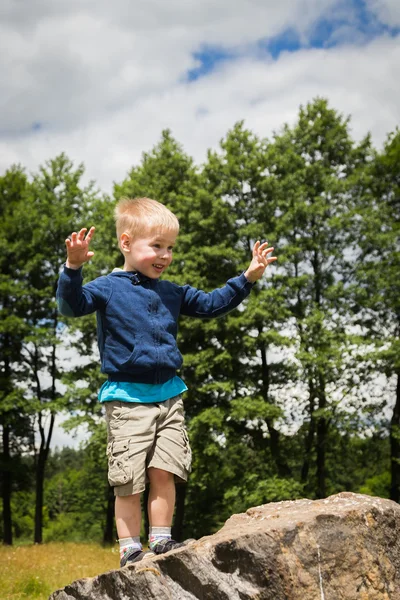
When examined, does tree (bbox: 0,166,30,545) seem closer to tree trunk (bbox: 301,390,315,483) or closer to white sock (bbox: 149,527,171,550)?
tree trunk (bbox: 301,390,315,483)

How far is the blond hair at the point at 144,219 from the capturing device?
433 centimetres

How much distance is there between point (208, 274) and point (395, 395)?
7843 mm

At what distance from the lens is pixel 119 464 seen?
4109 millimetres

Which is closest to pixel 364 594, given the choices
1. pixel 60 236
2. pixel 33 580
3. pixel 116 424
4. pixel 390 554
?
pixel 390 554

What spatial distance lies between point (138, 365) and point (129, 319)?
332 mm

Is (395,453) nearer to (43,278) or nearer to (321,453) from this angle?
(321,453)

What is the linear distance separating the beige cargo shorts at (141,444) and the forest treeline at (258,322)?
14984 mm

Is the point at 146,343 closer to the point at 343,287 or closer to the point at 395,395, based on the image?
the point at 343,287

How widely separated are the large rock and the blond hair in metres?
2.08

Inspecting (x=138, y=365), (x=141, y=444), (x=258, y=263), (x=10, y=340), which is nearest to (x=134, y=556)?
(x=141, y=444)

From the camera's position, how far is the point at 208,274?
69.2ft

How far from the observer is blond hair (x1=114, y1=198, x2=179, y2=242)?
14.2ft

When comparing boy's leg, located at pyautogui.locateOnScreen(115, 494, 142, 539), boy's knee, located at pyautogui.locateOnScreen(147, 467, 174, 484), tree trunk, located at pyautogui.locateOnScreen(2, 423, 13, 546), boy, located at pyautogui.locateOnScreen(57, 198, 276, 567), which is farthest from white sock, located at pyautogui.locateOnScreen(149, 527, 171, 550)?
tree trunk, located at pyautogui.locateOnScreen(2, 423, 13, 546)

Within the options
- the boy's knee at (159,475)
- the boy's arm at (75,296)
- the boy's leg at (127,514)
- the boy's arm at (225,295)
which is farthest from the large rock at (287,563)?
the boy's arm at (75,296)
